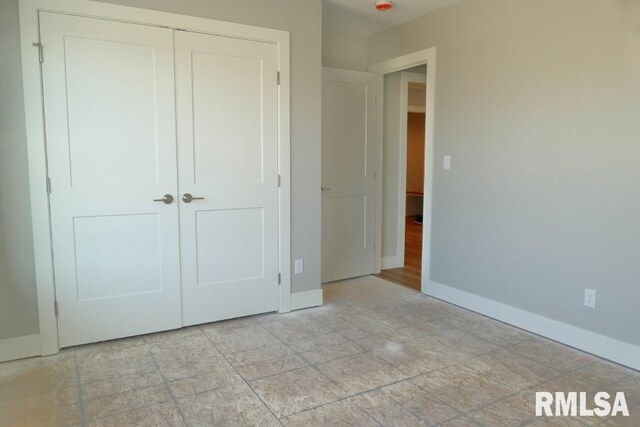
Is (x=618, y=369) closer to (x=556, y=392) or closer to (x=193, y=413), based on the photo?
(x=556, y=392)

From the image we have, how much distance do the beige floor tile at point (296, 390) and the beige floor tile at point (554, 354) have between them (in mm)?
1297

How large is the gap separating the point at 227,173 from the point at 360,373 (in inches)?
64.6

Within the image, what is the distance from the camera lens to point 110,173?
9.22 feet

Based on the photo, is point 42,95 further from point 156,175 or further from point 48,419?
point 48,419

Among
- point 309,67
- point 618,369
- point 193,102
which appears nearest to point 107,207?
point 193,102

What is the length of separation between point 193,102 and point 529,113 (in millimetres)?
2309

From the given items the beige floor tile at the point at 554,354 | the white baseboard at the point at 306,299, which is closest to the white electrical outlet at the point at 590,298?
the beige floor tile at the point at 554,354

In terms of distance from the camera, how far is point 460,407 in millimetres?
2152

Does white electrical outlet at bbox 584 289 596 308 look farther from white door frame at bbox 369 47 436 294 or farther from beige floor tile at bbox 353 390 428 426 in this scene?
beige floor tile at bbox 353 390 428 426

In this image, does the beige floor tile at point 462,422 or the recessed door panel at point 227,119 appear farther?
the recessed door panel at point 227,119

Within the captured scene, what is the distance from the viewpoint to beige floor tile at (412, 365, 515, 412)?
2.21 meters

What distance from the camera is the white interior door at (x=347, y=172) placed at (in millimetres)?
4207

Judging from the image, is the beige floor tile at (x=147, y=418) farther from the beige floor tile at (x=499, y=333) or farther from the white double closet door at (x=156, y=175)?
the beige floor tile at (x=499, y=333)

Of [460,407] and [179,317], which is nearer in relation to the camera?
[460,407]
